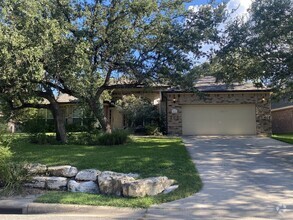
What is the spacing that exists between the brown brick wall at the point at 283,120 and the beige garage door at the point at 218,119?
6.65 metres

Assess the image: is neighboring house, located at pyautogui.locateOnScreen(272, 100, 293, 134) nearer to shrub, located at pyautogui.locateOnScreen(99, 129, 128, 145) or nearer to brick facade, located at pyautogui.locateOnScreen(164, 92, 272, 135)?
brick facade, located at pyautogui.locateOnScreen(164, 92, 272, 135)

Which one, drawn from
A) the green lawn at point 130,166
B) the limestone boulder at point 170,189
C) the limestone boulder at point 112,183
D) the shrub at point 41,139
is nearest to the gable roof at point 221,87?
the shrub at point 41,139

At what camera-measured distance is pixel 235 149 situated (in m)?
16.1

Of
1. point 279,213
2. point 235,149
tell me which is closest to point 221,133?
point 235,149

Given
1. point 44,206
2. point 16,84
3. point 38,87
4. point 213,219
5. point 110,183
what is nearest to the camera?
point 213,219

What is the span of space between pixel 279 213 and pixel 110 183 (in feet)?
12.8

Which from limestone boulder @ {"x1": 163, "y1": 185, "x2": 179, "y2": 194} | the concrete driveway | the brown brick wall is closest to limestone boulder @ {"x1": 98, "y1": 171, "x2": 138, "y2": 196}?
limestone boulder @ {"x1": 163, "y1": 185, "x2": 179, "y2": 194}

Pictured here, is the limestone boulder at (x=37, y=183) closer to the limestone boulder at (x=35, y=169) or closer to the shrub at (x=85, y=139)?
the limestone boulder at (x=35, y=169)

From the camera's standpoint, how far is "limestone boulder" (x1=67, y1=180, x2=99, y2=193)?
9188 mm

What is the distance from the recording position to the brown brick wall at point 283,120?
98.6ft

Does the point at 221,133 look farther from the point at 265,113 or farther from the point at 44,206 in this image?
the point at 44,206

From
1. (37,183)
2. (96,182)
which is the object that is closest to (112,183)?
(96,182)

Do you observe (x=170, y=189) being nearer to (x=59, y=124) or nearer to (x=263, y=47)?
(x=263, y=47)

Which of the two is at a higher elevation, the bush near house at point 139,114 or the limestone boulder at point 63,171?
the bush near house at point 139,114
